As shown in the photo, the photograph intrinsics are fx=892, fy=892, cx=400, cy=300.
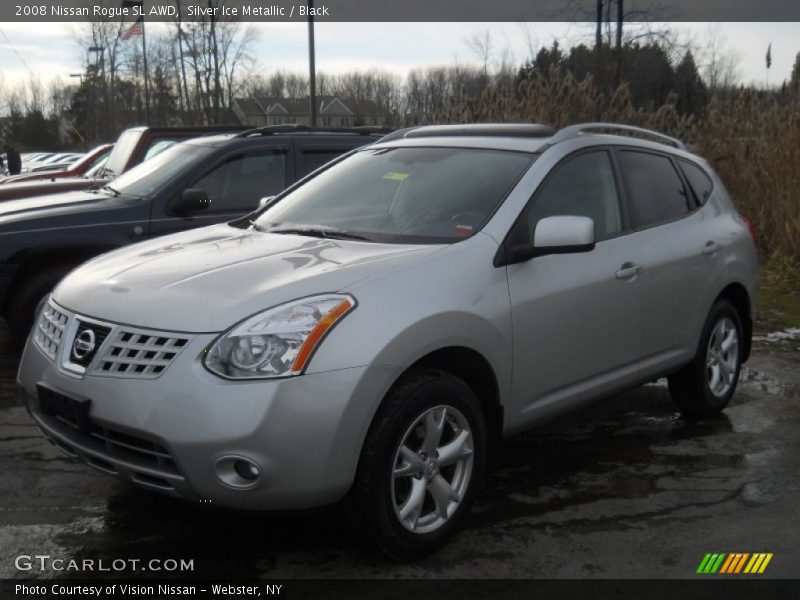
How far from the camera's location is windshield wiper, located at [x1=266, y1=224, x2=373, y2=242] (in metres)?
4.19

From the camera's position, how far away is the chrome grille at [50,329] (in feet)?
12.0

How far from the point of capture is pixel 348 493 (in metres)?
3.30

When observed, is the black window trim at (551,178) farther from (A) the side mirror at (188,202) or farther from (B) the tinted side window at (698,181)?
(A) the side mirror at (188,202)

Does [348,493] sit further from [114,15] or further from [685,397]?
[114,15]

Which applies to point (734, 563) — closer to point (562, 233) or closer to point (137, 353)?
point (562, 233)

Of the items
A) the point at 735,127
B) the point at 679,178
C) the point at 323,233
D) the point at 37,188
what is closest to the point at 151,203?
the point at 37,188

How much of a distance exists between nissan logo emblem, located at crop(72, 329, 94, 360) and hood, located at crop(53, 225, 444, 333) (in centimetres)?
8

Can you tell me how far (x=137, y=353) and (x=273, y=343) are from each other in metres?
0.52

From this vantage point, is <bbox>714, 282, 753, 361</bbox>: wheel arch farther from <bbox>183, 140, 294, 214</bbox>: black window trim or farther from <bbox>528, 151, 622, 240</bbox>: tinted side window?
<bbox>183, 140, 294, 214</bbox>: black window trim

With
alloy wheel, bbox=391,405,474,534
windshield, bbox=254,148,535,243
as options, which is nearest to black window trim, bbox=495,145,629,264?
windshield, bbox=254,148,535,243

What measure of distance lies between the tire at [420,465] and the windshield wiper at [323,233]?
3.02ft

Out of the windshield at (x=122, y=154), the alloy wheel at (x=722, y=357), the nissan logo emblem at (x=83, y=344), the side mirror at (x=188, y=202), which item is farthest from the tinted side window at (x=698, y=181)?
the windshield at (x=122, y=154)

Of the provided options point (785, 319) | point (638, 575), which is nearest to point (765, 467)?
point (638, 575)

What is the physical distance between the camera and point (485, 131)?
4863mm
